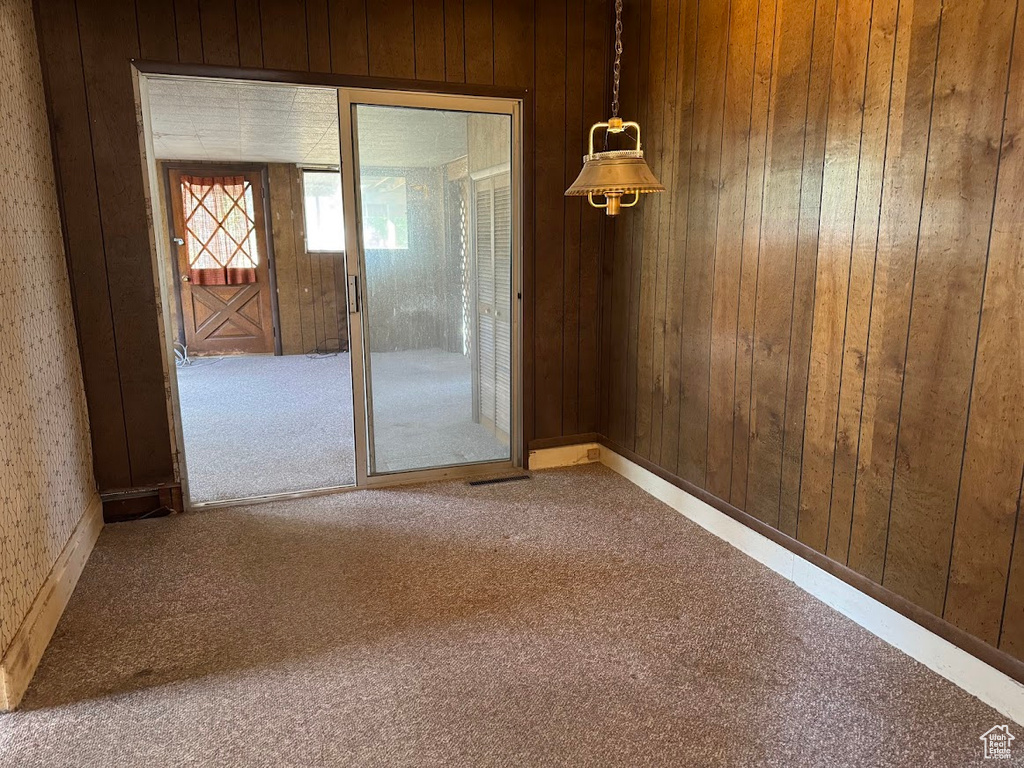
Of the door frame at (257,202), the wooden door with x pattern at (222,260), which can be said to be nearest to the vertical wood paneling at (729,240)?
the door frame at (257,202)

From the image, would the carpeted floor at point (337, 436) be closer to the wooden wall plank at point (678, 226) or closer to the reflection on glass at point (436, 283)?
the reflection on glass at point (436, 283)

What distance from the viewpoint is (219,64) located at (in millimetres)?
2928

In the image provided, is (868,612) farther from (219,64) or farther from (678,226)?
(219,64)

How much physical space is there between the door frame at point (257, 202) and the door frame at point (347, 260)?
15.7ft

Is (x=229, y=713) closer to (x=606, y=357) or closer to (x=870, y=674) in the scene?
(x=870, y=674)

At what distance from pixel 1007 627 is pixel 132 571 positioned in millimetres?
3011

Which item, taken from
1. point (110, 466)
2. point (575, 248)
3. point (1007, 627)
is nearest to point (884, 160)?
point (1007, 627)

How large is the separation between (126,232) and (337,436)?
6.39 ft

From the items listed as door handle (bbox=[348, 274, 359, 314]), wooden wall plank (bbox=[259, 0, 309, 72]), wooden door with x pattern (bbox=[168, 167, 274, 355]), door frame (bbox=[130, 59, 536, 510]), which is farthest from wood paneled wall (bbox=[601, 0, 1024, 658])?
wooden door with x pattern (bbox=[168, 167, 274, 355])

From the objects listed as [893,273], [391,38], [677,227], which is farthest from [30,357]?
[893,273]

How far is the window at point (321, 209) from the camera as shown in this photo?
7980mm

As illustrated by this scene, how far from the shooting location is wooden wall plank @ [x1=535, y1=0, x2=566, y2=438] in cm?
342

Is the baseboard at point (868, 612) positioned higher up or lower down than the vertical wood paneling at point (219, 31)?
lower down

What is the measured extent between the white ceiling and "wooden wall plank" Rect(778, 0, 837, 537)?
1757mm
